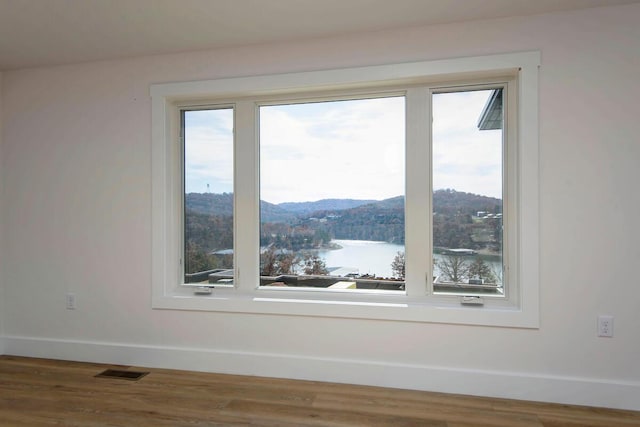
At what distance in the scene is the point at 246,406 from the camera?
8.45 ft

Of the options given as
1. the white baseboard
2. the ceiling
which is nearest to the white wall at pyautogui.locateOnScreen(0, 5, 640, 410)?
the white baseboard

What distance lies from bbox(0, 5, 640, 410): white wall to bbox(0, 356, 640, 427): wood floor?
0.14 metres

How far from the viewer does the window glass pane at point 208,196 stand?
333 centimetres

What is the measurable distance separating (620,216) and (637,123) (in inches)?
22.6

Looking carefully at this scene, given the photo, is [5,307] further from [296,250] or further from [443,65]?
[443,65]

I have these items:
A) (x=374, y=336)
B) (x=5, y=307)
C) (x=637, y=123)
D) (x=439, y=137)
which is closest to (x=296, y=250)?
(x=374, y=336)

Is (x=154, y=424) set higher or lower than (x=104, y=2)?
lower

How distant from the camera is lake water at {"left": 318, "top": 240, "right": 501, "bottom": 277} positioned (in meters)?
3.05

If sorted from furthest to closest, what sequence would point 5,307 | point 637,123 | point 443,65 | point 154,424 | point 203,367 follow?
point 5,307, point 203,367, point 443,65, point 637,123, point 154,424

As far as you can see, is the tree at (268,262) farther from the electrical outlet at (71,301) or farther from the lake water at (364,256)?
the electrical outlet at (71,301)

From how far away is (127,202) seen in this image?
3.35m

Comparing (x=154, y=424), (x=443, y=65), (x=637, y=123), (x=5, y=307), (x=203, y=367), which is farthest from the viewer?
(x=5, y=307)

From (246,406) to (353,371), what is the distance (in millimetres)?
781

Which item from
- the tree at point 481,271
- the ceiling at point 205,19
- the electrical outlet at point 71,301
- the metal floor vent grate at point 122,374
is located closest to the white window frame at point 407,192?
the tree at point 481,271
